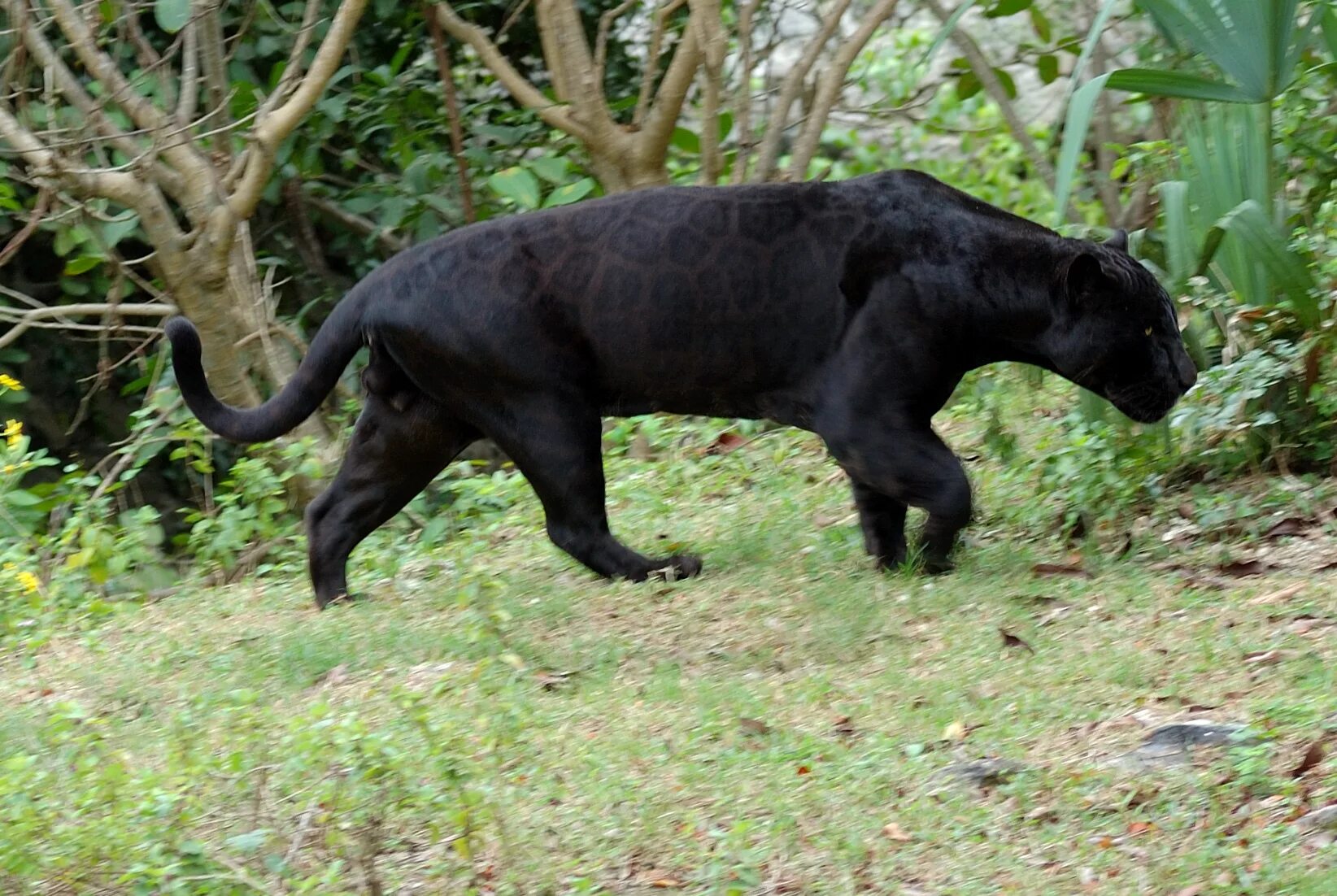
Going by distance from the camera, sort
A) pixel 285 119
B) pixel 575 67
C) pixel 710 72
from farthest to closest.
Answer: pixel 575 67 < pixel 710 72 < pixel 285 119

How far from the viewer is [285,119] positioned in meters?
6.69

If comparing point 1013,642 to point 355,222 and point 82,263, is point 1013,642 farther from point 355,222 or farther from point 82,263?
point 355,222

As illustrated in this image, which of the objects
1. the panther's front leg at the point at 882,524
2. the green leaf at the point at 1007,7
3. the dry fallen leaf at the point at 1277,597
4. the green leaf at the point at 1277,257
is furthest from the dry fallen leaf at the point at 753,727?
the green leaf at the point at 1007,7

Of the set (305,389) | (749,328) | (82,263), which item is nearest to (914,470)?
(749,328)

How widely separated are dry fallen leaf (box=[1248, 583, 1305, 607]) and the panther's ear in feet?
3.52

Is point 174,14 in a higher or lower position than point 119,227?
higher

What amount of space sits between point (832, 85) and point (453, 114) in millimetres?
1930

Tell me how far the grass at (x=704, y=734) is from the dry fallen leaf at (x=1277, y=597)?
0.07 feet

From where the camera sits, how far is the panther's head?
5.08m

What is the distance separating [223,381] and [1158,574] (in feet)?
13.6

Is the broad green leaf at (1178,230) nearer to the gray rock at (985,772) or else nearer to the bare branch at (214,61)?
the gray rock at (985,772)

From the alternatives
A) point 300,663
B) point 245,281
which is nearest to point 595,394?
point 300,663

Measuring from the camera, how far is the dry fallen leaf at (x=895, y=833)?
3466mm

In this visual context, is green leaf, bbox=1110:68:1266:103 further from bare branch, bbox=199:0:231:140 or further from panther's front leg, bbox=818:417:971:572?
bare branch, bbox=199:0:231:140
